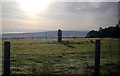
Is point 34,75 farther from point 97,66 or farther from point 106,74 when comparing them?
point 106,74

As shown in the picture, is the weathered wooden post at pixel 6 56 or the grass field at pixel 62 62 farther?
the grass field at pixel 62 62

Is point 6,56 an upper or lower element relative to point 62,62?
upper

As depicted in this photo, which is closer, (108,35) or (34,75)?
(34,75)

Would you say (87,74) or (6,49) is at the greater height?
(6,49)

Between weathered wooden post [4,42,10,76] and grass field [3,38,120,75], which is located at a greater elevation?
weathered wooden post [4,42,10,76]

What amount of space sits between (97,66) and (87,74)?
1.80 ft

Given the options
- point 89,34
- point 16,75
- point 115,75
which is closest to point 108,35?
point 89,34

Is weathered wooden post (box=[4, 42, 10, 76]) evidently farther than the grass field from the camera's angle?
No

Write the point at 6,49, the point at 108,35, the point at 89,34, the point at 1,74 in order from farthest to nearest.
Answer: the point at 89,34
the point at 108,35
the point at 1,74
the point at 6,49

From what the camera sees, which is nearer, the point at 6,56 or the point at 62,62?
the point at 6,56

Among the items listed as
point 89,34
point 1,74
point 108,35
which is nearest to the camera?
point 1,74

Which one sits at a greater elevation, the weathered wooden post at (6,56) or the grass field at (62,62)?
the weathered wooden post at (6,56)

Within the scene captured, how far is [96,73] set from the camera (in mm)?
5074

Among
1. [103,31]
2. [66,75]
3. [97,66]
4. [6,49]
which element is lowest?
[66,75]
